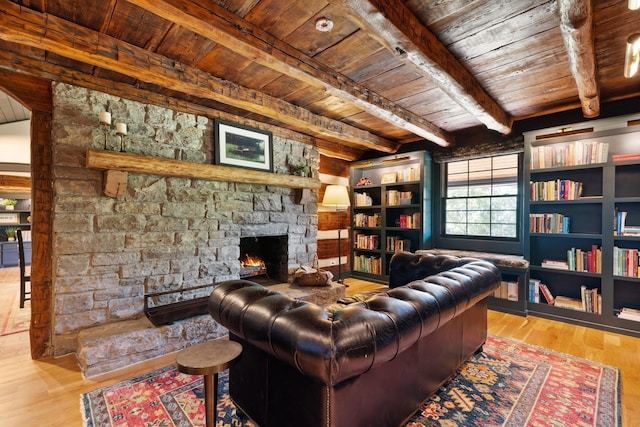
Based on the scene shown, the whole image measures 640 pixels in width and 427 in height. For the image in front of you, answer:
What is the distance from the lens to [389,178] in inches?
200

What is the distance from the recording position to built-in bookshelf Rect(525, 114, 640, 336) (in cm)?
312

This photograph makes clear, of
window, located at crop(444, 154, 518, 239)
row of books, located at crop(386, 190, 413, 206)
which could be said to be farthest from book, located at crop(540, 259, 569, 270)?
row of books, located at crop(386, 190, 413, 206)

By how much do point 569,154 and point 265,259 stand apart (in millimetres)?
4097

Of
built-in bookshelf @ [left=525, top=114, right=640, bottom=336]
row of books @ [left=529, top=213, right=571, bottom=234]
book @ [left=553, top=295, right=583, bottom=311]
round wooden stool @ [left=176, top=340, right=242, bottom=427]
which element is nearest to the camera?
round wooden stool @ [left=176, top=340, right=242, bottom=427]

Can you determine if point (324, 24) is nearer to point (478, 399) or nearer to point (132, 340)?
point (478, 399)

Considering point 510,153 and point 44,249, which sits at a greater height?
point 510,153

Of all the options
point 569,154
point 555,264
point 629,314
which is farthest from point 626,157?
point 629,314

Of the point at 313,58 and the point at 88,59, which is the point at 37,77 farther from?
the point at 313,58

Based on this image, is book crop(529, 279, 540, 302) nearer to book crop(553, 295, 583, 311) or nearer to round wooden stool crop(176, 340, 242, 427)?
book crop(553, 295, 583, 311)

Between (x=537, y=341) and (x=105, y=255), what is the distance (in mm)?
4182

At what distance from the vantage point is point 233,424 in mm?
1698

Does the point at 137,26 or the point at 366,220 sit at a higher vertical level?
the point at 137,26

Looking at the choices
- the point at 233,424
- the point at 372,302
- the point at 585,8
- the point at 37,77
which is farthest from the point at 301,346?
the point at 37,77

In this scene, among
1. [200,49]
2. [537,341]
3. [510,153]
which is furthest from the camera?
[510,153]
